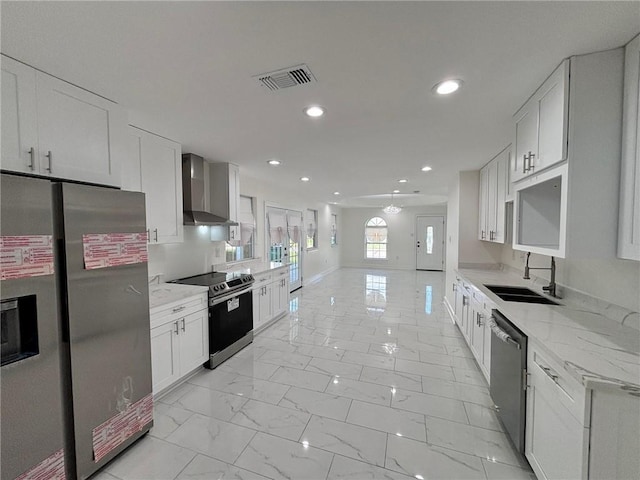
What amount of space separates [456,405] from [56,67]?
3.79 m

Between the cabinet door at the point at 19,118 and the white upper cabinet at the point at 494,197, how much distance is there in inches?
161

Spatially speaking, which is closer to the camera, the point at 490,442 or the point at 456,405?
the point at 490,442

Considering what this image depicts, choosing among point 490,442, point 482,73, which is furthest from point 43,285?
point 490,442

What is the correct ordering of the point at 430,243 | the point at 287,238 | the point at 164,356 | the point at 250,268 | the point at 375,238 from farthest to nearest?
the point at 375,238, the point at 430,243, the point at 287,238, the point at 250,268, the point at 164,356

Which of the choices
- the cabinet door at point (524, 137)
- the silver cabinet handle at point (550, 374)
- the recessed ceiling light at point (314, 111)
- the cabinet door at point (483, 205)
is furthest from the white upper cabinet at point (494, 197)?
the recessed ceiling light at point (314, 111)

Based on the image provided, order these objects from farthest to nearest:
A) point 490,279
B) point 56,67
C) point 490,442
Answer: point 490,279, point 490,442, point 56,67

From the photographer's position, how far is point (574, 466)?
4.13ft

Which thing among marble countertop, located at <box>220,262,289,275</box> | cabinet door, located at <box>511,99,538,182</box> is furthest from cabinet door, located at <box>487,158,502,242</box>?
marble countertop, located at <box>220,262,289,275</box>

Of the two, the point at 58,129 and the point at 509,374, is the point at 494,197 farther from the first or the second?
the point at 58,129

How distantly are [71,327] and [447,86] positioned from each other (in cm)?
274

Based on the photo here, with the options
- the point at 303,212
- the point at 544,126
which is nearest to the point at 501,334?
the point at 544,126

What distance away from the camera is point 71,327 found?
157 centimetres

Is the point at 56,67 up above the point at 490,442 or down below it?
above

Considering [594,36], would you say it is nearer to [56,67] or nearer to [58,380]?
[56,67]
